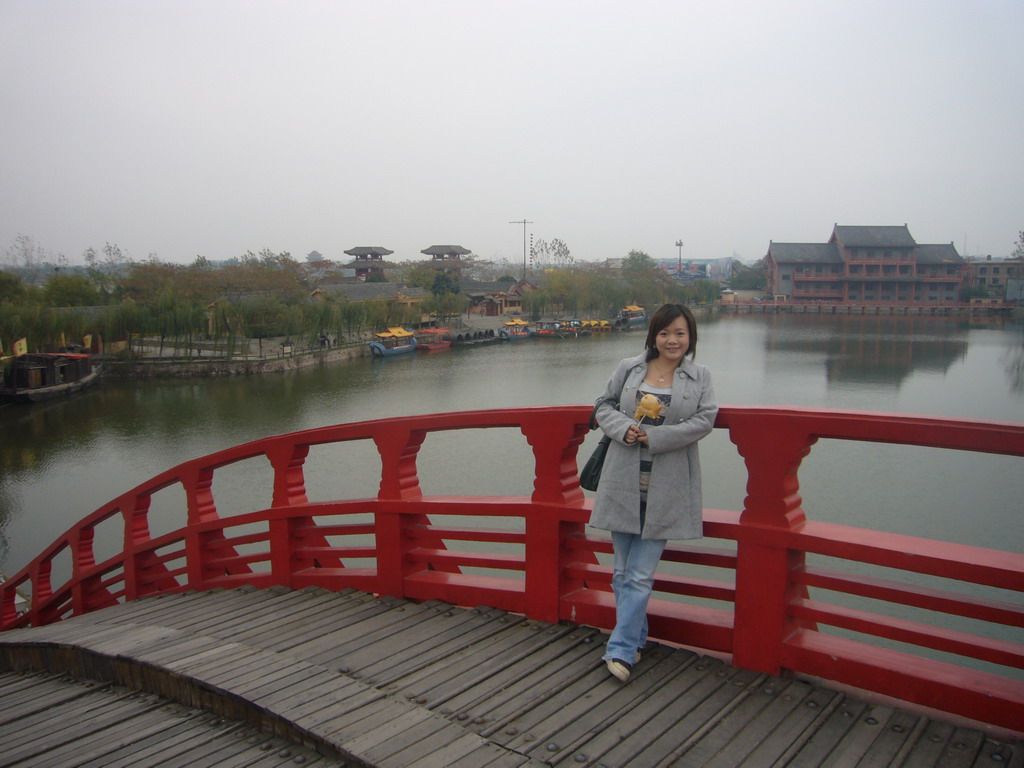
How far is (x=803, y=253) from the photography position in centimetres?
7081

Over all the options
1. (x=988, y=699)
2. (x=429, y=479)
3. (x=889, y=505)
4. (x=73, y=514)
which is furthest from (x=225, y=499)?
(x=988, y=699)

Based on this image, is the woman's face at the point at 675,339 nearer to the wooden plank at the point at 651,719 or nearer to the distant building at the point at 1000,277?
the wooden plank at the point at 651,719

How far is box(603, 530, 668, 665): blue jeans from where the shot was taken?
2.33m

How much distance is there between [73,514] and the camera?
15156 millimetres

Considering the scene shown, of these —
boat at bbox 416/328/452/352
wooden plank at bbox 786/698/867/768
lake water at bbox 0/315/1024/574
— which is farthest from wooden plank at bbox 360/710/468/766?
boat at bbox 416/328/452/352

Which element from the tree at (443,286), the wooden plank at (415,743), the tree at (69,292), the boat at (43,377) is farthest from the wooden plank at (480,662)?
the tree at (443,286)

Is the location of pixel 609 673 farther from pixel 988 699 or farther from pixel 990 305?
pixel 990 305

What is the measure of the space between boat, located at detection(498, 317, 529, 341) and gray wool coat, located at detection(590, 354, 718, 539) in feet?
166

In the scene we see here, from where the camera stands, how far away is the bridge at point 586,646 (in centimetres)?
190

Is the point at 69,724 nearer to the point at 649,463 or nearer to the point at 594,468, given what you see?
the point at 594,468

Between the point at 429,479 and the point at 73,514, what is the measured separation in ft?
24.4

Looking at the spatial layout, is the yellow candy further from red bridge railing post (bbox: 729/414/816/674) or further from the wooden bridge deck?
the wooden bridge deck

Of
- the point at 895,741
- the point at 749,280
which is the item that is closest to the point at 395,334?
the point at 895,741

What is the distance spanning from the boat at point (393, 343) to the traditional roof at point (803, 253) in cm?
4140
